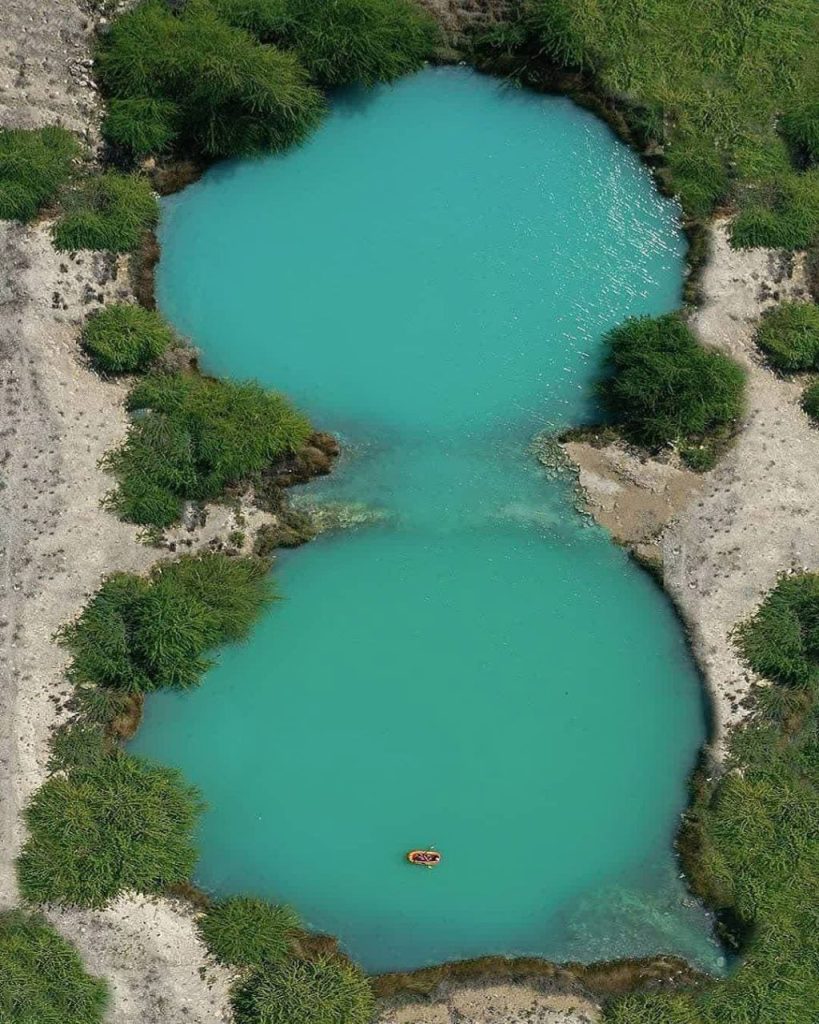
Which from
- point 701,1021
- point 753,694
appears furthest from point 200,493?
point 701,1021

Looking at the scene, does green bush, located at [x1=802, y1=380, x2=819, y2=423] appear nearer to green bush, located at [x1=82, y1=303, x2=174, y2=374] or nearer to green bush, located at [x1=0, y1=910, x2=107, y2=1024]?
green bush, located at [x1=82, y1=303, x2=174, y2=374]

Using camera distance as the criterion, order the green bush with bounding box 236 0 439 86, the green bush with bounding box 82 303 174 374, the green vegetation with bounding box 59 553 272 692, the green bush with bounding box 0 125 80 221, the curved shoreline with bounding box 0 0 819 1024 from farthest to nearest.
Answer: the green bush with bounding box 236 0 439 86 < the green bush with bounding box 0 125 80 221 < the green bush with bounding box 82 303 174 374 < the green vegetation with bounding box 59 553 272 692 < the curved shoreline with bounding box 0 0 819 1024

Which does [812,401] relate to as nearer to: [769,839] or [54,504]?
[769,839]

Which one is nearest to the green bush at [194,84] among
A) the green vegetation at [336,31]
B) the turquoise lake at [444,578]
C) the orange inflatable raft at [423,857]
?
the green vegetation at [336,31]

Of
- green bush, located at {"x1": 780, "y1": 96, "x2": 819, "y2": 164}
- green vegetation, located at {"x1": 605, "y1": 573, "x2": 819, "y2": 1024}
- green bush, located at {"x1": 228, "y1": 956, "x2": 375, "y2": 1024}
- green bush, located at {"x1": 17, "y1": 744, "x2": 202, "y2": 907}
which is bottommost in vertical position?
green bush, located at {"x1": 228, "y1": 956, "x2": 375, "y2": 1024}

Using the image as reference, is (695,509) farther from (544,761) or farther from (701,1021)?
(701,1021)

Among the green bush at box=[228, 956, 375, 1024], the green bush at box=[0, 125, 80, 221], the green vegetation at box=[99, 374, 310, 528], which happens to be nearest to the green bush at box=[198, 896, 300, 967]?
the green bush at box=[228, 956, 375, 1024]

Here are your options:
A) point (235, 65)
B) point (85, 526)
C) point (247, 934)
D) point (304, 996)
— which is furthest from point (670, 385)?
point (304, 996)
